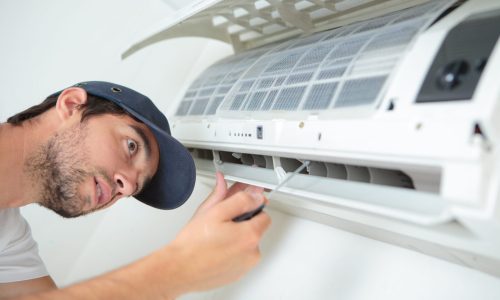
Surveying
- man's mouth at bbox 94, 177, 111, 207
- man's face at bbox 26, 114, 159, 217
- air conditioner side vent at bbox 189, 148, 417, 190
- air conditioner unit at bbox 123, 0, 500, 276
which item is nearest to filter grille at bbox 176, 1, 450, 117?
air conditioner unit at bbox 123, 0, 500, 276

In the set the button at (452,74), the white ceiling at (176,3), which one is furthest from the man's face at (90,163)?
the white ceiling at (176,3)

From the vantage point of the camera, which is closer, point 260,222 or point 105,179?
point 260,222

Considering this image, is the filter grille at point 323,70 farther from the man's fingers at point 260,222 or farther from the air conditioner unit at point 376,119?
the man's fingers at point 260,222

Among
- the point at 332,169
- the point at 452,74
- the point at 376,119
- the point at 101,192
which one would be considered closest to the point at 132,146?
the point at 101,192

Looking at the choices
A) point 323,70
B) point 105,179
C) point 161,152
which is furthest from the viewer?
point 161,152

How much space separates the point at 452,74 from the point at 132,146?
0.74 meters

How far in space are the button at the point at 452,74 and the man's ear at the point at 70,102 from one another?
0.83 metres

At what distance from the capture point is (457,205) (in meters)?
0.54

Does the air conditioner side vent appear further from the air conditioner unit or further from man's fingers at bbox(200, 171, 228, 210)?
man's fingers at bbox(200, 171, 228, 210)

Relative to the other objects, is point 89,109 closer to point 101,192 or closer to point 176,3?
point 101,192

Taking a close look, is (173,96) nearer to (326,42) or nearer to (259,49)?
(259,49)

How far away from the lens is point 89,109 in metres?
0.97

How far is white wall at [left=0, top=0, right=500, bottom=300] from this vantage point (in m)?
1.01

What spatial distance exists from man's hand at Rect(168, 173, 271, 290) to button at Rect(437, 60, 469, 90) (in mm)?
401
